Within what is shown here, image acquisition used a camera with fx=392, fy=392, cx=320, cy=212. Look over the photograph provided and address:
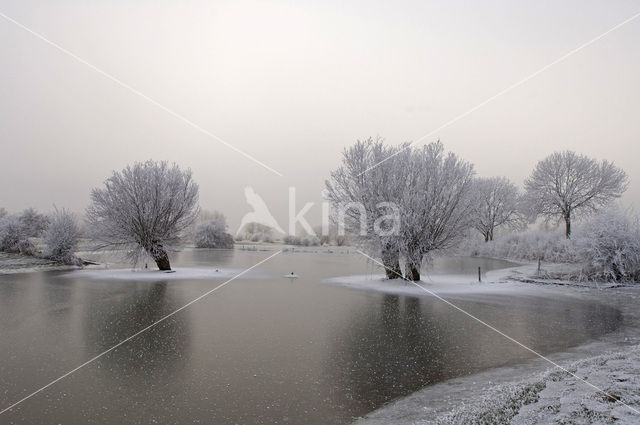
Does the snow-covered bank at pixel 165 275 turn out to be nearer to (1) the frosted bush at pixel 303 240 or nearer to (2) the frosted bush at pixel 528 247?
(2) the frosted bush at pixel 528 247

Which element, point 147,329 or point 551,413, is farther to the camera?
point 147,329

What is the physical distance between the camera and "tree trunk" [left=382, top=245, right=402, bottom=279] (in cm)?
2493

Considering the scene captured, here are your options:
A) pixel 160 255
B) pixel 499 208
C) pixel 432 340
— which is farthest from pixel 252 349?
pixel 499 208

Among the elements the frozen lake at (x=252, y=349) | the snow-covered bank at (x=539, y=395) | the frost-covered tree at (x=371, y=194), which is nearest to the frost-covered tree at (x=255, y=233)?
the frost-covered tree at (x=371, y=194)

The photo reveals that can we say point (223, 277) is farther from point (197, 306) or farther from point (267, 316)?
point (267, 316)

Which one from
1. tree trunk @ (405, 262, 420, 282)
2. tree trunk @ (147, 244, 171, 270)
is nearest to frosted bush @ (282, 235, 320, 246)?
tree trunk @ (147, 244, 171, 270)

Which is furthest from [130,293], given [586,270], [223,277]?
[586,270]

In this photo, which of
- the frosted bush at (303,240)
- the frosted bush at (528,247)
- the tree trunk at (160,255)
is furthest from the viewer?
the frosted bush at (303,240)

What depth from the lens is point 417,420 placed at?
6.09m

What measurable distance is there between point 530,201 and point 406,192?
3963cm

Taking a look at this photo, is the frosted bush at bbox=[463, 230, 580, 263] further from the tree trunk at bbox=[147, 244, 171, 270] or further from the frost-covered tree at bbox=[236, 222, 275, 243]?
the frost-covered tree at bbox=[236, 222, 275, 243]

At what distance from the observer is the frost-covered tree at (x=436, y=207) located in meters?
23.9

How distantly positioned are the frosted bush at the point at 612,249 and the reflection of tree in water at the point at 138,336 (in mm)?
24468

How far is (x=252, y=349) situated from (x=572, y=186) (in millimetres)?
54693
